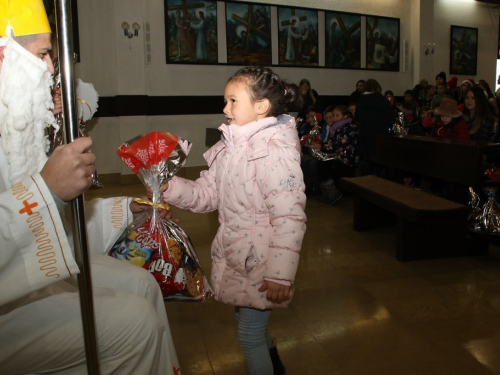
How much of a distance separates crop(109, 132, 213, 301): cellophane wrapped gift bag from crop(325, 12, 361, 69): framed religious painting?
9378mm

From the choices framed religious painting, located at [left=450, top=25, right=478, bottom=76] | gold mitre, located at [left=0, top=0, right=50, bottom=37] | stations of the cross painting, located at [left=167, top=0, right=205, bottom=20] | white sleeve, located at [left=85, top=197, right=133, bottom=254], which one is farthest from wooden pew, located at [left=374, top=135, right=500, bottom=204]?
framed religious painting, located at [left=450, top=25, right=478, bottom=76]

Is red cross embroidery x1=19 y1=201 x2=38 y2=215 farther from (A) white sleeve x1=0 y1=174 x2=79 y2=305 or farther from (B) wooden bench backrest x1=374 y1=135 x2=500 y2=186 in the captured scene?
(B) wooden bench backrest x1=374 y1=135 x2=500 y2=186

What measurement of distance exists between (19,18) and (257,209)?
1.15m

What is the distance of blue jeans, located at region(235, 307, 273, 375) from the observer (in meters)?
2.10

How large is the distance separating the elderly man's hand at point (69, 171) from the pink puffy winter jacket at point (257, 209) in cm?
91

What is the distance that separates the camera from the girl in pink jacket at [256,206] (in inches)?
77.4

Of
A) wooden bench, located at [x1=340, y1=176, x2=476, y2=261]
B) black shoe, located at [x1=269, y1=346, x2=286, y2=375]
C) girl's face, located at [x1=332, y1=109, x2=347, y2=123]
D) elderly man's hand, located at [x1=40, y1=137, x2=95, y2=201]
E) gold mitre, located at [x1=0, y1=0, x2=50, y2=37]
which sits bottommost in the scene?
black shoe, located at [x1=269, y1=346, x2=286, y2=375]

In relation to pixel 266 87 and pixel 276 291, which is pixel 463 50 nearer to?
pixel 266 87

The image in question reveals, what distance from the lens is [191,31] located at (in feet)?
30.7

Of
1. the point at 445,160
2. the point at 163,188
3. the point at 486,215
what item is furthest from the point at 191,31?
the point at 163,188

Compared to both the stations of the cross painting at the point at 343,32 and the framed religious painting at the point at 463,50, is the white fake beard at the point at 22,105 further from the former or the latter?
the framed religious painting at the point at 463,50

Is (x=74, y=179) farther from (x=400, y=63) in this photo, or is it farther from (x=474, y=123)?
(x=400, y=63)

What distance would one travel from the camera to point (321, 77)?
35.9 feet

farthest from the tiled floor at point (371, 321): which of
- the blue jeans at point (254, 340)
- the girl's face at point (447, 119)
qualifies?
the girl's face at point (447, 119)
